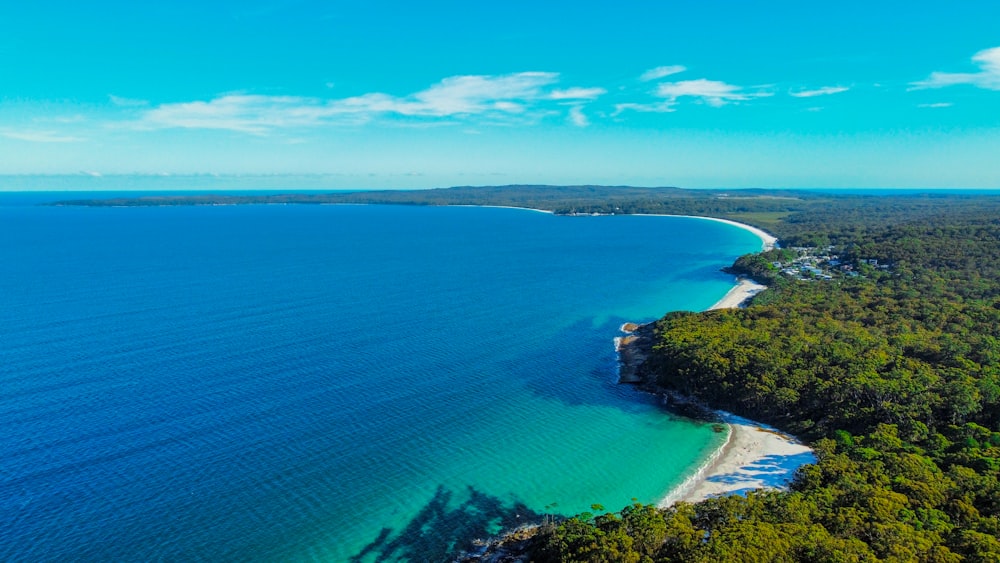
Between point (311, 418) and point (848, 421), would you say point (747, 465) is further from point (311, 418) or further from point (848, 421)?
point (311, 418)

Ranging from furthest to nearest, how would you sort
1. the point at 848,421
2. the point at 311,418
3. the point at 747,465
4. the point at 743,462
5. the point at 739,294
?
the point at 739,294, the point at 311,418, the point at 848,421, the point at 743,462, the point at 747,465

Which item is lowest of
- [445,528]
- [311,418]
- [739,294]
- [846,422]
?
[445,528]

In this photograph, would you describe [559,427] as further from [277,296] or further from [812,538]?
[277,296]

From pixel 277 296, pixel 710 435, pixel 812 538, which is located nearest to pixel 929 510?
pixel 812 538

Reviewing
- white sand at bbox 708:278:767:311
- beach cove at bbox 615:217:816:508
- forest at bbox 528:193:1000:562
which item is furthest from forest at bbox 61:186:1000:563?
white sand at bbox 708:278:767:311

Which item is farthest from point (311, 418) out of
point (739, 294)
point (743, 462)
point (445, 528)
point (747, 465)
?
point (739, 294)

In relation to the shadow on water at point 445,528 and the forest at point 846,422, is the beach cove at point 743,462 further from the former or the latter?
the shadow on water at point 445,528
